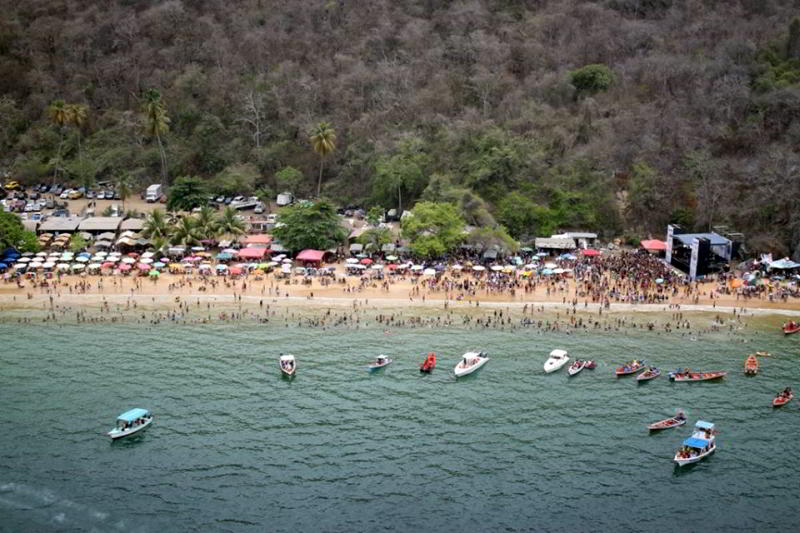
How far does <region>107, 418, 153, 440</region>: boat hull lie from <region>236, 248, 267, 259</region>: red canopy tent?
32553mm

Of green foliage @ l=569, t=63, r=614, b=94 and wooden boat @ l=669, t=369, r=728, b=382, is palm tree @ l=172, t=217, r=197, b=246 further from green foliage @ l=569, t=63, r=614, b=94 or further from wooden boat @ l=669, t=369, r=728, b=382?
green foliage @ l=569, t=63, r=614, b=94

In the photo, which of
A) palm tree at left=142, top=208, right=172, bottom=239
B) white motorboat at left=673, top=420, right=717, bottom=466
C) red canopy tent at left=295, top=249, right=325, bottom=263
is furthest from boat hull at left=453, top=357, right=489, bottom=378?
palm tree at left=142, top=208, right=172, bottom=239

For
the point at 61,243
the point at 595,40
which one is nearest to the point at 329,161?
the point at 61,243

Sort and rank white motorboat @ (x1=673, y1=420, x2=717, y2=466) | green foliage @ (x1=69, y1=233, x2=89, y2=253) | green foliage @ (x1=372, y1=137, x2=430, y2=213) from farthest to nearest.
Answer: green foliage @ (x1=372, y1=137, x2=430, y2=213) → green foliage @ (x1=69, y1=233, x2=89, y2=253) → white motorboat @ (x1=673, y1=420, x2=717, y2=466)

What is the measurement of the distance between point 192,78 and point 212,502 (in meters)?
81.9

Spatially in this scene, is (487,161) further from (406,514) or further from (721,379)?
(406,514)

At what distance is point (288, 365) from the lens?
64.9m

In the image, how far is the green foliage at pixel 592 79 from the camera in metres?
112

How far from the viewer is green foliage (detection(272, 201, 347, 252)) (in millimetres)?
88188

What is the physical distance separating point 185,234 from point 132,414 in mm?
36727

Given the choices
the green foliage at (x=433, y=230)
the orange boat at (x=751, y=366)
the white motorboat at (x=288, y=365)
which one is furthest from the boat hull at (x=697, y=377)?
the green foliage at (x=433, y=230)

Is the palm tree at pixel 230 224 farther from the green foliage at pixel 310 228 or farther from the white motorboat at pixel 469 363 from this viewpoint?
the white motorboat at pixel 469 363

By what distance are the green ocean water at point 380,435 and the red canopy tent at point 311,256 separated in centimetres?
1481

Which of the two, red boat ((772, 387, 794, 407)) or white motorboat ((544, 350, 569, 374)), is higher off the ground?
white motorboat ((544, 350, 569, 374))
